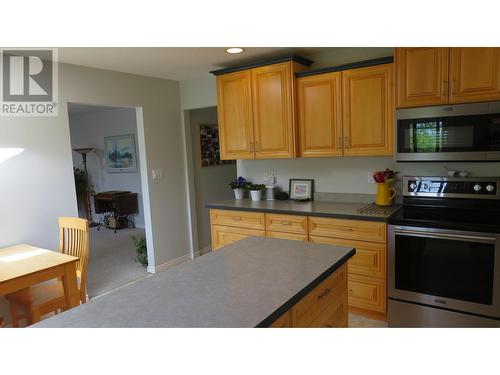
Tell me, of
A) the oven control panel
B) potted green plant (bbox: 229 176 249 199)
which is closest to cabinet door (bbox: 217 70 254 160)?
potted green plant (bbox: 229 176 249 199)

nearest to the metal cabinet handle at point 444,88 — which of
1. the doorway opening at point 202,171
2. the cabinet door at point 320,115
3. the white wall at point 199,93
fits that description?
the cabinet door at point 320,115

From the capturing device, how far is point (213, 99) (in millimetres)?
4109

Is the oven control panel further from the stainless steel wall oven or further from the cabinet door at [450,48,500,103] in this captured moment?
the cabinet door at [450,48,500,103]

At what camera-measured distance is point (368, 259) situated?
106 inches

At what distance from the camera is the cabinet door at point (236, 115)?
342cm

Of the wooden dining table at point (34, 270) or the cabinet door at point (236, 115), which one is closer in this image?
the wooden dining table at point (34, 270)

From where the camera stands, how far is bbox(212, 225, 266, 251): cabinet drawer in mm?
3332

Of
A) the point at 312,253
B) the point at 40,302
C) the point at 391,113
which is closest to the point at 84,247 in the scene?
the point at 40,302

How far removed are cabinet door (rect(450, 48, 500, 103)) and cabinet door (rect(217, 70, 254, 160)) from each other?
5.68 ft

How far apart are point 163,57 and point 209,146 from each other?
185cm

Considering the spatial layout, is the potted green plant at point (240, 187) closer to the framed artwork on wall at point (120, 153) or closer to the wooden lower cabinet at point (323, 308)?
the wooden lower cabinet at point (323, 308)

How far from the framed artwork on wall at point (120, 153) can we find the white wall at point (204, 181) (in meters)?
2.09

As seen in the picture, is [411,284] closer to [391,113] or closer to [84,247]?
[391,113]
